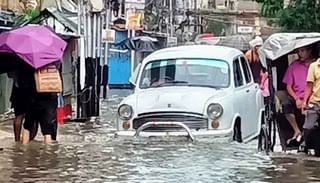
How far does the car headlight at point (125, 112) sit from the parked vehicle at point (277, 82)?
2.32 meters

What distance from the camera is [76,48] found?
24250mm

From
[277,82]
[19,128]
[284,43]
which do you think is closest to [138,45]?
[19,128]

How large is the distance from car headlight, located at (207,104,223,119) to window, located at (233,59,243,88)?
1.46 meters

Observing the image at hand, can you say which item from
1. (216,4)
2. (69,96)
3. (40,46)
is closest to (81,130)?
(69,96)

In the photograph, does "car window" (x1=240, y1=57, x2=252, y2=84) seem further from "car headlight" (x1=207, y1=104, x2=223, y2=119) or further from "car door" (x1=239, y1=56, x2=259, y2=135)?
"car headlight" (x1=207, y1=104, x2=223, y2=119)

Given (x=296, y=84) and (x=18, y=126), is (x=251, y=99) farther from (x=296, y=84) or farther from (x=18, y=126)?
(x=18, y=126)

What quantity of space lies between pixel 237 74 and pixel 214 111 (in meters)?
2.07

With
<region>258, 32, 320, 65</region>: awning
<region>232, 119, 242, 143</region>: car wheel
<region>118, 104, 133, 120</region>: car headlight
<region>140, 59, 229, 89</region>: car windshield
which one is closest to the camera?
<region>258, 32, 320, 65</region>: awning

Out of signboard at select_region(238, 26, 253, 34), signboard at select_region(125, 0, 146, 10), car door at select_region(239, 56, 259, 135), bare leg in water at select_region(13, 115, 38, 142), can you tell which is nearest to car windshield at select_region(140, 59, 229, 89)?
car door at select_region(239, 56, 259, 135)

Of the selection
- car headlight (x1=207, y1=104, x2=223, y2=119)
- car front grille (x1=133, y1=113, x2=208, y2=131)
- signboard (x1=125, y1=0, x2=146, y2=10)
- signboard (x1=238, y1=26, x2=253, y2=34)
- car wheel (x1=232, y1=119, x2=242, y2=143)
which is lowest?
car wheel (x1=232, y1=119, x2=242, y2=143)

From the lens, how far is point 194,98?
15.0 meters

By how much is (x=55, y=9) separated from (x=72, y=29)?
1507 mm

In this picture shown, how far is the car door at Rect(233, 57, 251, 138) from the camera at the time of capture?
15.7m

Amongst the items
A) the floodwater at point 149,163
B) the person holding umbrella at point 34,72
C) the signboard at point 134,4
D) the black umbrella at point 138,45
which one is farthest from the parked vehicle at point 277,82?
the signboard at point 134,4
